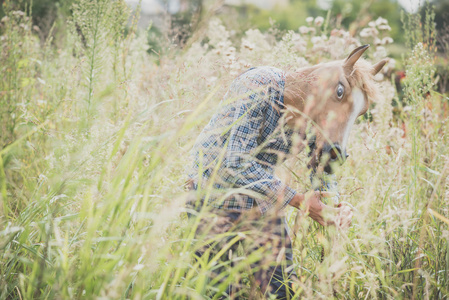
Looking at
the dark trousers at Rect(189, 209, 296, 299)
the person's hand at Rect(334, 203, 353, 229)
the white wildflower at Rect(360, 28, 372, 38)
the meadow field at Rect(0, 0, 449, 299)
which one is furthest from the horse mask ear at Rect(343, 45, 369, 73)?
the white wildflower at Rect(360, 28, 372, 38)

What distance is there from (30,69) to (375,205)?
3.07 m

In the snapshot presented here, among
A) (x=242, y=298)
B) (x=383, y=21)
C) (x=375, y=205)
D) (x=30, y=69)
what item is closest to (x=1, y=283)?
(x=242, y=298)

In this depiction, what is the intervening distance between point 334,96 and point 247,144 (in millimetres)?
467

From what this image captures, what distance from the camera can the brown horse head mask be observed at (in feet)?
5.27

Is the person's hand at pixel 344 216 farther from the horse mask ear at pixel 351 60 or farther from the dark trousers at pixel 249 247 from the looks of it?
the horse mask ear at pixel 351 60

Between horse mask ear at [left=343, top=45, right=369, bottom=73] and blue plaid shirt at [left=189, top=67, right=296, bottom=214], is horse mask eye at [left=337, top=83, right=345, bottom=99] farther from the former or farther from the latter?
blue plaid shirt at [left=189, top=67, right=296, bottom=214]

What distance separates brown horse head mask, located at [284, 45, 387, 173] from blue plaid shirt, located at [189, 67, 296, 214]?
0.10 m

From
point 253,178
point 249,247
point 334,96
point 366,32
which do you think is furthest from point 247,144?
point 366,32

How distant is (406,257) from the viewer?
5.39 feet

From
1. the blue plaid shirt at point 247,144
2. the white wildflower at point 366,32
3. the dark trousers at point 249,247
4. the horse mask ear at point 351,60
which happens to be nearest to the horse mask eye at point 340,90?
the horse mask ear at point 351,60

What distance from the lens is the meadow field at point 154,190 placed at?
1.08 metres

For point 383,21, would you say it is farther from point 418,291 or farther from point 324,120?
point 418,291

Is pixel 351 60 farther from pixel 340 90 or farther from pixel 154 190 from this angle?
pixel 154 190

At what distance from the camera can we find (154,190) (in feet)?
5.72
